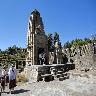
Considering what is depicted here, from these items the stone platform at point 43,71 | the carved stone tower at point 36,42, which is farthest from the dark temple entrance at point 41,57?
the stone platform at point 43,71

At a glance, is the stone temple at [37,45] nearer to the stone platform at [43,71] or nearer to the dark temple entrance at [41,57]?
the dark temple entrance at [41,57]

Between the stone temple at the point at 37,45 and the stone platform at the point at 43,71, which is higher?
the stone temple at the point at 37,45

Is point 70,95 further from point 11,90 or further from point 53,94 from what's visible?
point 11,90

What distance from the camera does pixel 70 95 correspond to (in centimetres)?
1095

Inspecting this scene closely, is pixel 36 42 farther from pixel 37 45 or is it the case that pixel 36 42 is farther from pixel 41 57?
pixel 41 57

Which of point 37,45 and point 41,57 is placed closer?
point 37,45

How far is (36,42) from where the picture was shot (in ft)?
73.2

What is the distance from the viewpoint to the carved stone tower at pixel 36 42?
22.2 metres

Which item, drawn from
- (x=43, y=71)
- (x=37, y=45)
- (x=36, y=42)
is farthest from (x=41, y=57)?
(x=43, y=71)

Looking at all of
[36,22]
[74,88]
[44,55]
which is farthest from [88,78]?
[36,22]

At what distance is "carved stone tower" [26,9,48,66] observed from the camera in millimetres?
22219

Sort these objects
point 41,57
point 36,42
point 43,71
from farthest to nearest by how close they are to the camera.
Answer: point 41,57
point 36,42
point 43,71

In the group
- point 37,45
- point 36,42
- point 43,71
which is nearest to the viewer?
point 43,71

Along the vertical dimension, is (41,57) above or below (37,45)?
below
